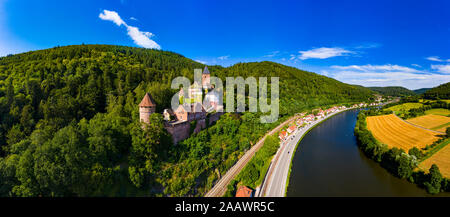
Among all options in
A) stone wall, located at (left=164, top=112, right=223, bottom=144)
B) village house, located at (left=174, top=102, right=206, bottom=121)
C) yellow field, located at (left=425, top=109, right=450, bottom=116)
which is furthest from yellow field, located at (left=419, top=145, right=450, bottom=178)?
village house, located at (left=174, top=102, right=206, bottom=121)

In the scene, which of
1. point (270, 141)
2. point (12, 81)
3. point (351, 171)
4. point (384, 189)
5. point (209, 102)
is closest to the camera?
point (384, 189)

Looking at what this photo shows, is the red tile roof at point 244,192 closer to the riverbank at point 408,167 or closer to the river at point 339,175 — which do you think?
the river at point 339,175

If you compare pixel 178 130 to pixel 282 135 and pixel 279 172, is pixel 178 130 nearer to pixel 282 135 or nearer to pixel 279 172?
pixel 279 172

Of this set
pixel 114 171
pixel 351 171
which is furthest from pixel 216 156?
pixel 351 171

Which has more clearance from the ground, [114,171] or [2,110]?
[2,110]

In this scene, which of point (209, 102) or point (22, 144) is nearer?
point (22, 144)

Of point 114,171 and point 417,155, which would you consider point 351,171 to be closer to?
point 417,155

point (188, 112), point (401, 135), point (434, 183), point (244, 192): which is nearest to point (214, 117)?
point (188, 112)

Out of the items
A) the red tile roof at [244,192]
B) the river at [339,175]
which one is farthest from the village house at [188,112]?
the river at [339,175]
